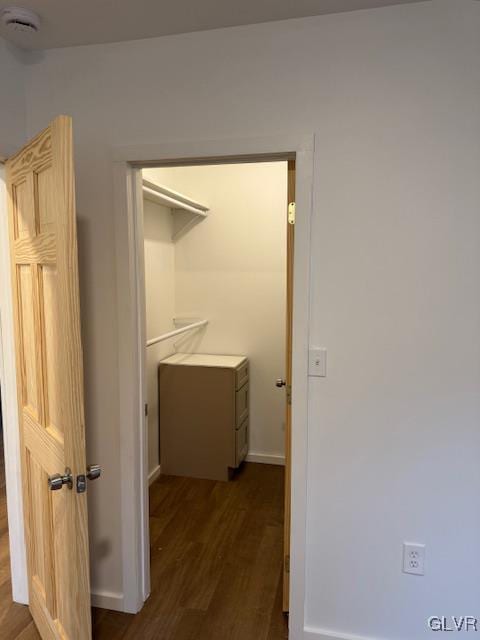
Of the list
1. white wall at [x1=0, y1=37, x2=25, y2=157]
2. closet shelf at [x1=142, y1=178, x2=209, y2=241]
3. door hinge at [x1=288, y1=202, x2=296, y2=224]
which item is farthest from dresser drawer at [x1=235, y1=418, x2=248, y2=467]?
white wall at [x1=0, y1=37, x2=25, y2=157]

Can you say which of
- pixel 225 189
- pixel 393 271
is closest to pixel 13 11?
pixel 393 271

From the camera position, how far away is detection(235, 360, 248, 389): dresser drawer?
3.20 metres

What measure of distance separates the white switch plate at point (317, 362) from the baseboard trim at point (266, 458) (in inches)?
80.3

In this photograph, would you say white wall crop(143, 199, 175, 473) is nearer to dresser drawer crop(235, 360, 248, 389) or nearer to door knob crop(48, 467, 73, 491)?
dresser drawer crop(235, 360, 248, 389)

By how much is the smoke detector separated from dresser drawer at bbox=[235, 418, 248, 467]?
2569 mm

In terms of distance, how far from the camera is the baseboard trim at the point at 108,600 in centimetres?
198

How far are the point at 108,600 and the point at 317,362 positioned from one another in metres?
1.46

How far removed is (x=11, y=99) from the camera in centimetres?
178

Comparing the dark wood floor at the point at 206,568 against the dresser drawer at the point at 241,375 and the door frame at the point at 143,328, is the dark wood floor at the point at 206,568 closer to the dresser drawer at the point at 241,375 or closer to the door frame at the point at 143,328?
the door frame at the point at 143,328

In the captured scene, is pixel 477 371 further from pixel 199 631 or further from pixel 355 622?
pixel 199 631

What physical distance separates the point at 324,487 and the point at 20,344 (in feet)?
4.34

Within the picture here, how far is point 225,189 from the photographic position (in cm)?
343

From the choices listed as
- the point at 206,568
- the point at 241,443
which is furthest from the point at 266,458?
the point at 206,568

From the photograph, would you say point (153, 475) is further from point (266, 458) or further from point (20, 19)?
point (20, 19)
